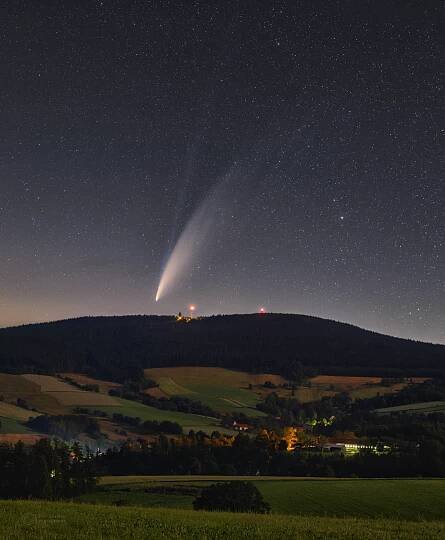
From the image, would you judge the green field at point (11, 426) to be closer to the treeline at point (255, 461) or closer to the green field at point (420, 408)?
the treeline at point (255, 461)

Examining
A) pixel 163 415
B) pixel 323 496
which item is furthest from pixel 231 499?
pixel 163 415

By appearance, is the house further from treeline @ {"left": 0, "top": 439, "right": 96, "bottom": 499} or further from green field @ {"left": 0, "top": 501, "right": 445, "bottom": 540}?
green field @ {"left": 0, "top": 501, "right": 445, "bottom": 540}

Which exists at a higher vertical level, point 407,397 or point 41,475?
point 407,397

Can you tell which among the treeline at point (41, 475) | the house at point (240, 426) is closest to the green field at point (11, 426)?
the treeline at point (41, 475)

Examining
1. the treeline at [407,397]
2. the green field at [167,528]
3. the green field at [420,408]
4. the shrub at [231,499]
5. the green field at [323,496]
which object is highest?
the treeline at [407,397]

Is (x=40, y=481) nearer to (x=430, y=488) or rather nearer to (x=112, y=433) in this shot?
(x=430, y=488)

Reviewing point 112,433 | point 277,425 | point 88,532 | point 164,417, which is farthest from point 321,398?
point 88,532

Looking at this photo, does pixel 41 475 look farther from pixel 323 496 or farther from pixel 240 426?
pixel 240 426
